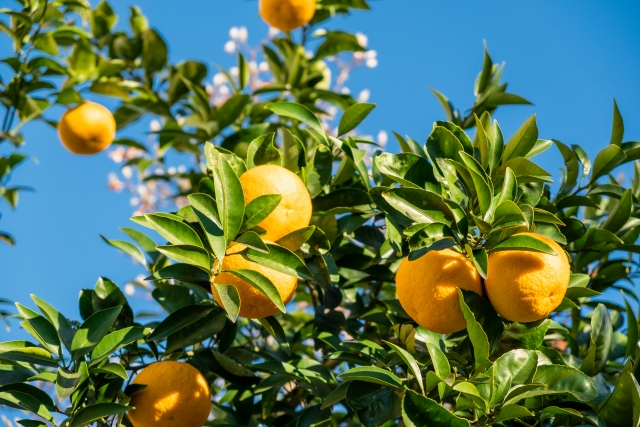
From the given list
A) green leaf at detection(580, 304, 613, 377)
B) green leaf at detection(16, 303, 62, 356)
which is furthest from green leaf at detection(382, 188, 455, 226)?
green leaf at detection(16, 303, 62, 356)

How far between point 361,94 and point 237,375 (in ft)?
15.9

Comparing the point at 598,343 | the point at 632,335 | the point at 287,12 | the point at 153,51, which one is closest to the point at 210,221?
the point at 598,343

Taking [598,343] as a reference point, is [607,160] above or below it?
above

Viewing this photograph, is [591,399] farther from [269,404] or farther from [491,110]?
[491,110]

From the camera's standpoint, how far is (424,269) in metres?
1.47

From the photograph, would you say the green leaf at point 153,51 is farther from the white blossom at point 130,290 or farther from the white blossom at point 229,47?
the white blossom at point 229,47

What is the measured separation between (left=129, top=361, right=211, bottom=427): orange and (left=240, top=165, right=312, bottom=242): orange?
1.35 feet

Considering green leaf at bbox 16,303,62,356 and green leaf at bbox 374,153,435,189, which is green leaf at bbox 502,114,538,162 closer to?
green leaf at bbox 374,153,435,189

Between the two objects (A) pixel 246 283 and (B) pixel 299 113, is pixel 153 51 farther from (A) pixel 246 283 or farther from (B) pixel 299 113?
(A) pixel 246 283

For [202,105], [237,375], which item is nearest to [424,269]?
[237,375]

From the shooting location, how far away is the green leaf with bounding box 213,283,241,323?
136cm

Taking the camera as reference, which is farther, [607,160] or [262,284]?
[607,160]

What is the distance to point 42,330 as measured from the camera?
1617 millimetres

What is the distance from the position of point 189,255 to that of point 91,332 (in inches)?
14.0
